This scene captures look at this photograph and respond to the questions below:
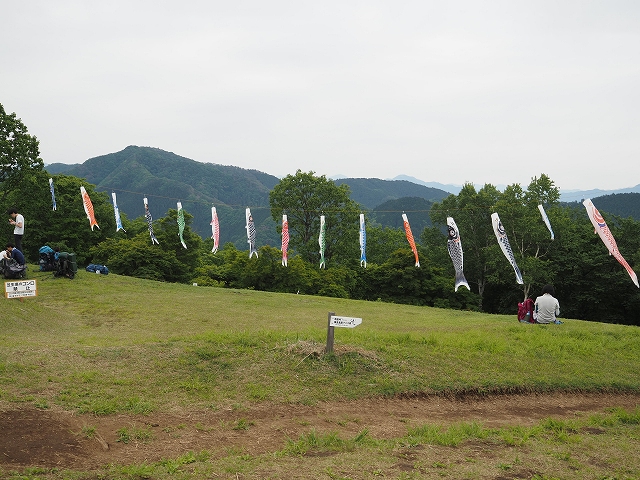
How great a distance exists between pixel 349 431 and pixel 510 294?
133ft

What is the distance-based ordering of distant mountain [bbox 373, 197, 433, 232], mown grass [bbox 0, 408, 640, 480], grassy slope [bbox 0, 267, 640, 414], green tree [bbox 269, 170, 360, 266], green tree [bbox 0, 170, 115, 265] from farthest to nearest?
distant mountain [bbox 373, 197, 433, 232], green tree [bbox 269, 170, 360, 266], green tree [bbox 0, 170, 115, 265], grassy slope [bbox 0, 267, 640, 414], mown grass [bbox 0, 408, 640, 480]

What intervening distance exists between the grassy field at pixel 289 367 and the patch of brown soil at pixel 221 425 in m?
0.30

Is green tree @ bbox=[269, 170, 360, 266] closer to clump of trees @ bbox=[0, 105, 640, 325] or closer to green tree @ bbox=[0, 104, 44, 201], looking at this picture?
clump of trees @ bbox=[0, 105, 640, 325]

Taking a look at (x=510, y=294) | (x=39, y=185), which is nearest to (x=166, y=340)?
(x=39, y=185)

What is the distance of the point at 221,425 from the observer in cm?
804

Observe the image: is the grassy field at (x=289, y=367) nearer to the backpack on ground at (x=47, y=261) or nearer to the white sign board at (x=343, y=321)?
the white sign board at (x=343, y=321)

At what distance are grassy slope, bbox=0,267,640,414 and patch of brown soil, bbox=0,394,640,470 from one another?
1.20ft

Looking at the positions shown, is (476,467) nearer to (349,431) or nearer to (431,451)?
(431,451)

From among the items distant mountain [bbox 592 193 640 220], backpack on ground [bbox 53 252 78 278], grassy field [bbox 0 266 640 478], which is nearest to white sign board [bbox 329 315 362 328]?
grassy field [bbox 0 266 640 478]

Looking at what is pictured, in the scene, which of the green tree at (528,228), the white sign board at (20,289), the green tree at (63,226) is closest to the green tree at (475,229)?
the green tree at (528,228)

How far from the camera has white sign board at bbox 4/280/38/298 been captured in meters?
15.6

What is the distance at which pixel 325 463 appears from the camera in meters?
6.48

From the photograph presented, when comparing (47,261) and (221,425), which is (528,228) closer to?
(47,261)

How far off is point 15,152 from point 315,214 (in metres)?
22.8
